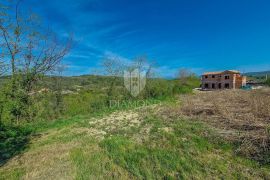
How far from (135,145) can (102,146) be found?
2.49 ft

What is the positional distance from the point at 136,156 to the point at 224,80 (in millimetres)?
28651

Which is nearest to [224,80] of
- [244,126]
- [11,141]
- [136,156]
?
[244,126]

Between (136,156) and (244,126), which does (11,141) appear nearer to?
(136,156)

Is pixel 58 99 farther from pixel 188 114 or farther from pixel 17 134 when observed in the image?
pixel 188 114

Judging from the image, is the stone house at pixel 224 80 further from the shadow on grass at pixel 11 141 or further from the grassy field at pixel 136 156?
the shadow on grass at pixel 11 141

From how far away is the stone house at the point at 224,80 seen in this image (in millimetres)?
26094

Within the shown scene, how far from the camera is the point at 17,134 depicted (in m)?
4.61

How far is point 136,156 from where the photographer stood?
9.78ft

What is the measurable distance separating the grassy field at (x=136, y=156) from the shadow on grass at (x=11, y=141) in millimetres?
172

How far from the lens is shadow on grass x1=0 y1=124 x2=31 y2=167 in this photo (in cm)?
337

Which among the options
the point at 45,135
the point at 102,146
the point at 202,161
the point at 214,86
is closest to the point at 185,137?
the point at 202,161

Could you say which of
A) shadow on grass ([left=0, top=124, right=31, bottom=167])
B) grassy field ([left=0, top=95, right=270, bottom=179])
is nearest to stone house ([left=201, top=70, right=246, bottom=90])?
grassy field ([left=0, top=95, right=270, bottom=179])

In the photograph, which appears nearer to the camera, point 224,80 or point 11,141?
point 11,141

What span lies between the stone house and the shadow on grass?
28.9 meters
